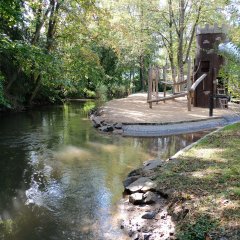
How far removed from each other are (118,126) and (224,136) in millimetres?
4536

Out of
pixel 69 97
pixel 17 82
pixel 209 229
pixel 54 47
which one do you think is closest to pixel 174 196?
pixel 209 229

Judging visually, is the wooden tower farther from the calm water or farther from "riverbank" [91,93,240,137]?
the calm water

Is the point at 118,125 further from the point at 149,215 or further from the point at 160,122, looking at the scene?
the point at 149,215

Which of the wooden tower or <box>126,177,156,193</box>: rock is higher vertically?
the wooden tower

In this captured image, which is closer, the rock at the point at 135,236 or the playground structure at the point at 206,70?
the rock at the point at 135,236

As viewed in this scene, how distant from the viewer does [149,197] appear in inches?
187

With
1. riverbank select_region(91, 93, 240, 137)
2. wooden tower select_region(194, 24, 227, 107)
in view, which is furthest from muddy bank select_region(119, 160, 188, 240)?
wooden tower select_region(194, 24, 227, 107)

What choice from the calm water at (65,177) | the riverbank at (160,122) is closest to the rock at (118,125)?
the riverbank at (160,122)

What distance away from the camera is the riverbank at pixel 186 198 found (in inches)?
141

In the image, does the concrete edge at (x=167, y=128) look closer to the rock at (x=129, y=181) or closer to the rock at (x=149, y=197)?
the rock at (x=129, y=181)

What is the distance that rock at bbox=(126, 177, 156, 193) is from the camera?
4.97m

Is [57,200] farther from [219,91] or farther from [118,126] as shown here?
[219,91]

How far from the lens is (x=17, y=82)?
1742 cm

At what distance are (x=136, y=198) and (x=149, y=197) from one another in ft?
0.83
